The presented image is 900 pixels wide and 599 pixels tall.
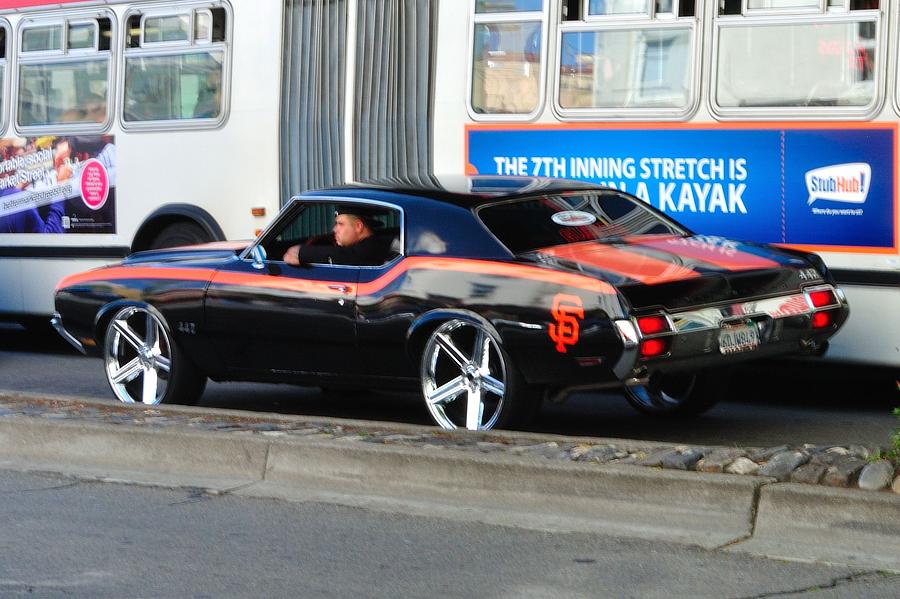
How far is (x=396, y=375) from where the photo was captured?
818cm

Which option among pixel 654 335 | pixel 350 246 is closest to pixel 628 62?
pixel 350 246

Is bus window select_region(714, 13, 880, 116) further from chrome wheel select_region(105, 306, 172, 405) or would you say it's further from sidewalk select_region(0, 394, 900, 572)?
chrome wheel select_region(105, 306, 172, 405)

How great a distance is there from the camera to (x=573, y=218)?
8430mm

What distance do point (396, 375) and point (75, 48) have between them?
6.55m

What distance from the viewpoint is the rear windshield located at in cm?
809

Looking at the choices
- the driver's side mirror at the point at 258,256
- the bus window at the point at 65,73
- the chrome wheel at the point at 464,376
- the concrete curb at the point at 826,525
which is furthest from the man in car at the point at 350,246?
the bus window at the point at 65,73

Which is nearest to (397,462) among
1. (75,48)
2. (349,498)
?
(349,498)

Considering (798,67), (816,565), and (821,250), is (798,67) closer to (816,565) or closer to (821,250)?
(821,250)

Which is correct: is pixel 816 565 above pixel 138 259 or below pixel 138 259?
below

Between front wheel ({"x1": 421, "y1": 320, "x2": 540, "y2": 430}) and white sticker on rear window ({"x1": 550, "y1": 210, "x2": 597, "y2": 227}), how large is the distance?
884 millimetres

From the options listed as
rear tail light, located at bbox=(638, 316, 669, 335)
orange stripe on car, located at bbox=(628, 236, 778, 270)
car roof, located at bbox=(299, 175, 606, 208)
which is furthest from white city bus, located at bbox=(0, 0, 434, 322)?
rear tail light, located at bbox=(638, 316, 669, 335)

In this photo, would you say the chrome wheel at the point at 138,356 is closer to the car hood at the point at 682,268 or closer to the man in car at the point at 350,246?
the man in car at the point at 350,246

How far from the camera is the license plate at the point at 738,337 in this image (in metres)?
7.49

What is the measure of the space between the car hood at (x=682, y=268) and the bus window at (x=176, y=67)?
5.16 metres
